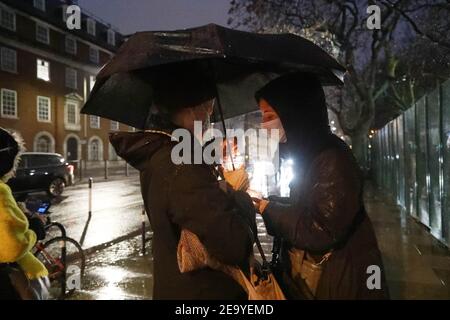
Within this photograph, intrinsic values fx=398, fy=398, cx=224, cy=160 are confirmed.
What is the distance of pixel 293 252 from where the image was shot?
2.09 m

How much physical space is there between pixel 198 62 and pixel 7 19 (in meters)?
37.1

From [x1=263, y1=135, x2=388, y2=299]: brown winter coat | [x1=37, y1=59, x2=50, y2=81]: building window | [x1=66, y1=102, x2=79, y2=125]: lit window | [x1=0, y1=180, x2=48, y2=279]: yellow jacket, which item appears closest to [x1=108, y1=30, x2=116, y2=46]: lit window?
[x1=66, y1=102, x2=79, y2=125]: lit window

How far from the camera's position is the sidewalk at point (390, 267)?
203 inches

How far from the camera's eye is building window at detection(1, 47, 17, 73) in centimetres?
3228

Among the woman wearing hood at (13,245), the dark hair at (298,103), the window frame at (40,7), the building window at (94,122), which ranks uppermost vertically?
the window frame at (40,7)

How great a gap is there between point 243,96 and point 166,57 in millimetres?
1295

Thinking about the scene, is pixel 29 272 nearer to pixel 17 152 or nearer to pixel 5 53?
pixel 17 152

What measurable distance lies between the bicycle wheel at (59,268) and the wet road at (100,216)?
70.6 inches

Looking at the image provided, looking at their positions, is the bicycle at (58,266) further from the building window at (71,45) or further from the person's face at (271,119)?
the building window at (71,45)

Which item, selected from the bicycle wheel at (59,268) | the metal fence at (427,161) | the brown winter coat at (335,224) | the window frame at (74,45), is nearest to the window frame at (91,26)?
the window frame at (74,45)

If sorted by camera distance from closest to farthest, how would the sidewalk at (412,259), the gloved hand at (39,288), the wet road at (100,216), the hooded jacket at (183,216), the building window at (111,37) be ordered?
the hooded jacket at (183,216), the gloved hand at (39,288), the sidewalk at (412,259), the wet road at (100,216), the building window at (111,37)

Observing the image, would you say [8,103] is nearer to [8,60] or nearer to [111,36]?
[8,60]

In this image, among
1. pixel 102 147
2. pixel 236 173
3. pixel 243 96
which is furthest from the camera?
pixel 102 147
